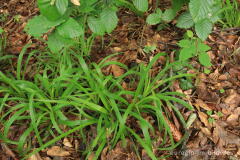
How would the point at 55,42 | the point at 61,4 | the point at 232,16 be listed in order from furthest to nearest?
the point at 232,16 < the point at 55,42 < the point at 61,4

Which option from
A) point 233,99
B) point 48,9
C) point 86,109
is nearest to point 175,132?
point 233,99

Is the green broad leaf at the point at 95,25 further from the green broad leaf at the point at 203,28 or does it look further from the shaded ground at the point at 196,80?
the green broad leaf at the point at 203,28

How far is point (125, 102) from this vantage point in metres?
1.73

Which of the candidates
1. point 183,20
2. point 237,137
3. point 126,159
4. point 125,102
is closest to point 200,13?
point 183,20

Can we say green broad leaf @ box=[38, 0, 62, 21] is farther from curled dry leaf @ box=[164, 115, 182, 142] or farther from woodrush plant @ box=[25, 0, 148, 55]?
curled dry leaf @ box=[164, 115, 182, 142]

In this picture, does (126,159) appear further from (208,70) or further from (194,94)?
(208,70)

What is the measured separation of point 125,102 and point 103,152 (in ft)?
1.20

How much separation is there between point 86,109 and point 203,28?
102cm

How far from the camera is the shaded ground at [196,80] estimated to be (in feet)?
5.49

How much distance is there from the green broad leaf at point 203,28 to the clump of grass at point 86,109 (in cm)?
28

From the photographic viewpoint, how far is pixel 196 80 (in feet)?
6.40

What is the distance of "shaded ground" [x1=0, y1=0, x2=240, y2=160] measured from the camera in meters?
1.67

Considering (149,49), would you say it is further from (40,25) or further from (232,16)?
(40,25)

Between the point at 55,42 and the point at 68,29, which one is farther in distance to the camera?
the point at 55,42
